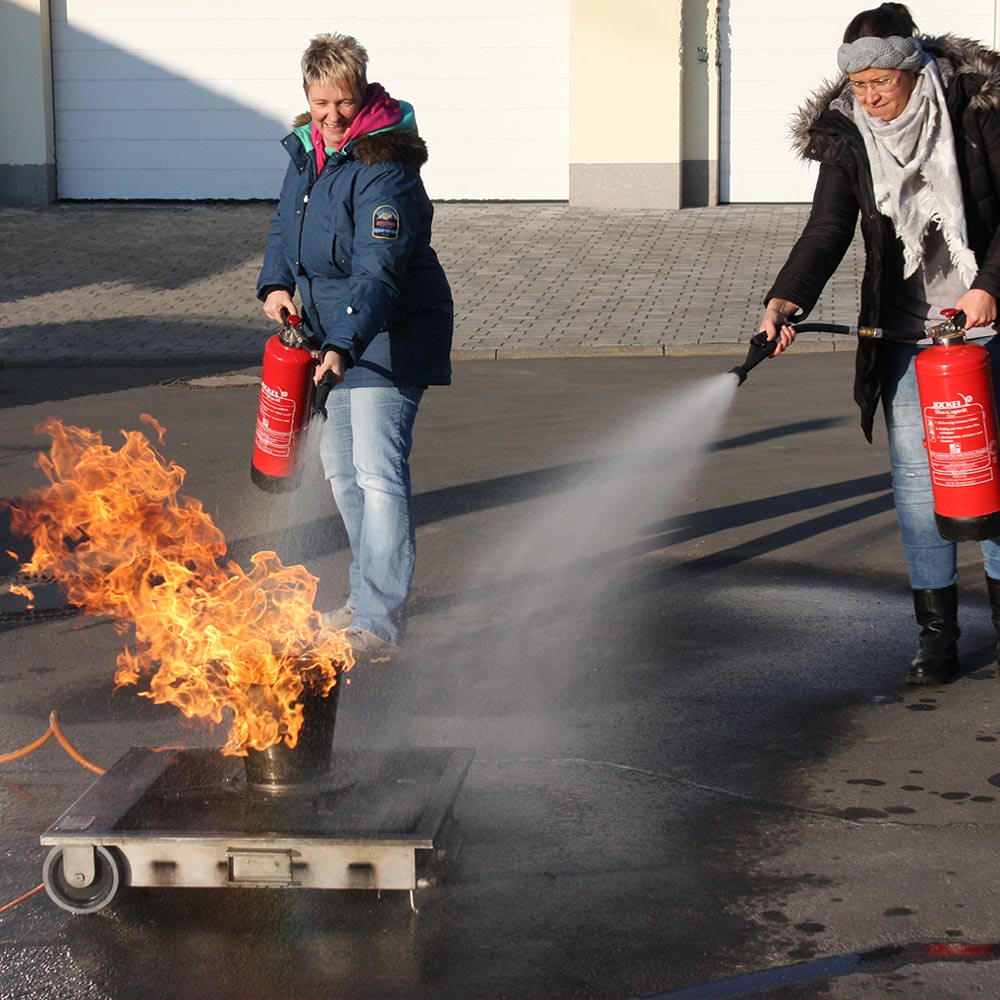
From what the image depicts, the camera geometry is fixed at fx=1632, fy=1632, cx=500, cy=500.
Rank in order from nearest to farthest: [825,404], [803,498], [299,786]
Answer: [299,786] < [803,498] < [825,404]

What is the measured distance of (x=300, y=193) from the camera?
557 centimetres

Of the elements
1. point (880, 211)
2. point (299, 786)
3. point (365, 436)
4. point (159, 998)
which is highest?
point (880, 211)

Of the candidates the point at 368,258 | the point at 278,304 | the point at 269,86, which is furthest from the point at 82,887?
the point at 269,86

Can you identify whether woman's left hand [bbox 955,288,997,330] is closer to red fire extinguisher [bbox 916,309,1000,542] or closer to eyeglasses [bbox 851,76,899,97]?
red fire extinguisher [bbox 916,309,1000,542]

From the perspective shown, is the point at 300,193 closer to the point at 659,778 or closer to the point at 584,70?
the point at 659,778

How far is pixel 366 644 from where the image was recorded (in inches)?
222

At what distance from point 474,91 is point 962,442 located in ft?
52.9

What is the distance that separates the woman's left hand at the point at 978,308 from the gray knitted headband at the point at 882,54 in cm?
71

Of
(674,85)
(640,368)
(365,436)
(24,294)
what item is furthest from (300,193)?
(674,85)

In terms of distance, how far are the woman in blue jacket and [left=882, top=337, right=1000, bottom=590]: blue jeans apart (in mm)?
1490

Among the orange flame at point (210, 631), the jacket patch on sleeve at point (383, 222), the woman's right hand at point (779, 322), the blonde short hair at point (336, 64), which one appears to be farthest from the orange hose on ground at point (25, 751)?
the woman's right hand at point (779, 322)

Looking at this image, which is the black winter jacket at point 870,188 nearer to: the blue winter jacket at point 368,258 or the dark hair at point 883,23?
the dark hair at point 883,23

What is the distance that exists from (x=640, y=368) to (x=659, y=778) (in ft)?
27.6

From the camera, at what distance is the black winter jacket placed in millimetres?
4953
